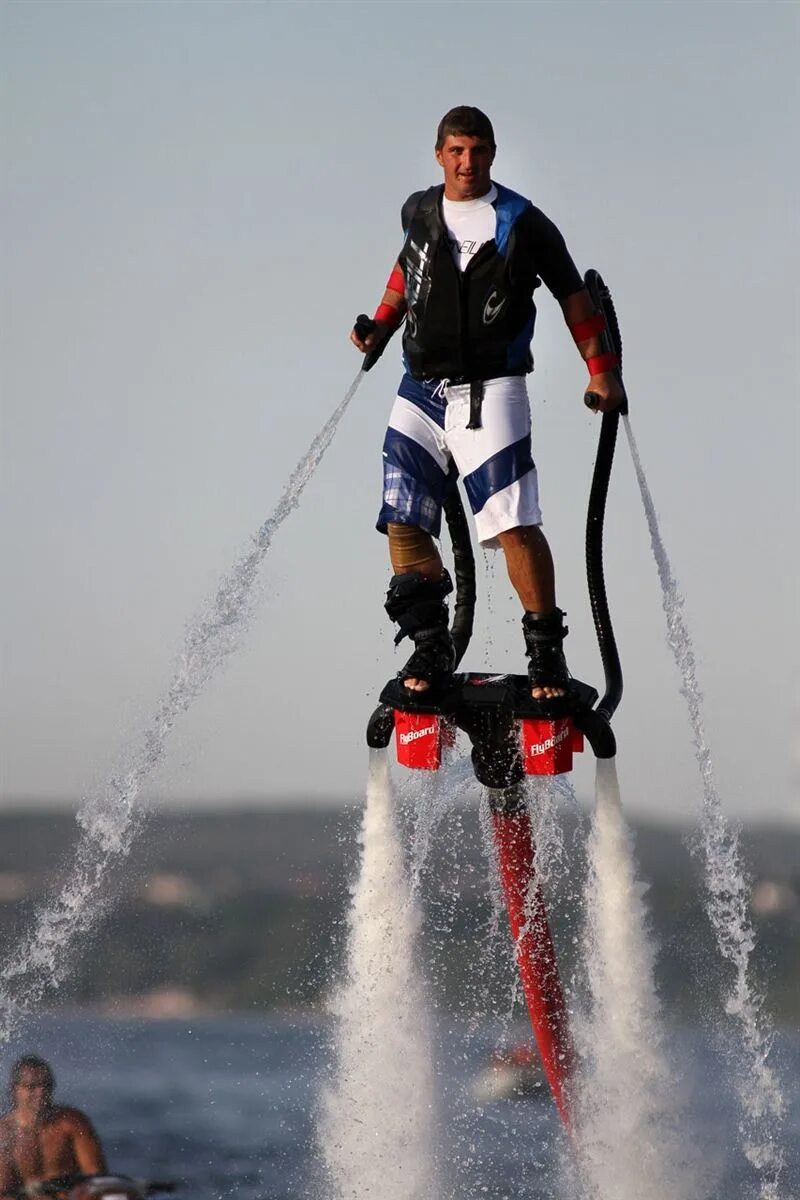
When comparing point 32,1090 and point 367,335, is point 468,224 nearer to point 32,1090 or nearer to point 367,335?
point 367,335

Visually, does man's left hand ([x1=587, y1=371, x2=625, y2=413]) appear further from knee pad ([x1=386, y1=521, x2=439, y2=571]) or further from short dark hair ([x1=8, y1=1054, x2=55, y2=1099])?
short dark hair ([x1=8, y1=1054, x2=55, y2=1099])

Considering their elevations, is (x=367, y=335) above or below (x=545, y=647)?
above

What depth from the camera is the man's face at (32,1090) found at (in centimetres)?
1269

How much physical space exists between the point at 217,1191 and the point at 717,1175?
7.95m

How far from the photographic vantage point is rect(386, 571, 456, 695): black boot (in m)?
9.02

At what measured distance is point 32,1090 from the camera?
12781 millimetres

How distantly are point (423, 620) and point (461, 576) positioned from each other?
1.13 m

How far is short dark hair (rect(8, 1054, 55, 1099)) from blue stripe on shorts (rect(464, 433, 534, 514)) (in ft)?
20.8

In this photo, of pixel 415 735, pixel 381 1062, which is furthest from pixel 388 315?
pixel 381 1062

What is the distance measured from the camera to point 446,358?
8.89 metres

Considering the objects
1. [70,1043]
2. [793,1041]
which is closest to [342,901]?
[70,1043]

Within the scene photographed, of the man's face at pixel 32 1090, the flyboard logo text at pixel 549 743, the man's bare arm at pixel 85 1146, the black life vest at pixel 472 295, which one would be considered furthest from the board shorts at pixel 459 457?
the man's face at pixel 32 1090

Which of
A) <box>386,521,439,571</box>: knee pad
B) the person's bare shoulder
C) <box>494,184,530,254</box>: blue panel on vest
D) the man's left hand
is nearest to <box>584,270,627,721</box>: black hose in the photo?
the man's left hand

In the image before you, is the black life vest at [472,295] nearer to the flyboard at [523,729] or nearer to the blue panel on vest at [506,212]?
the blue panel on vest at [506,212]
